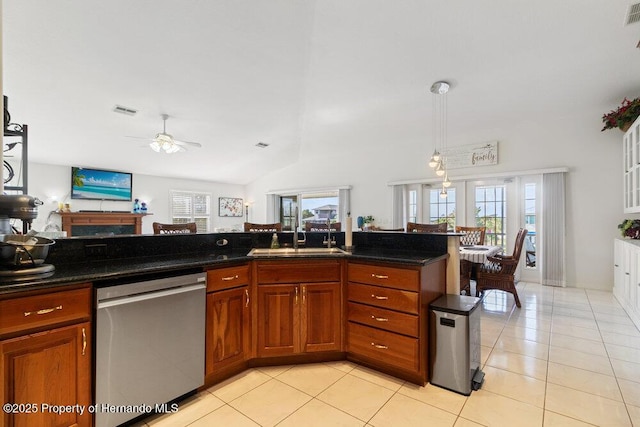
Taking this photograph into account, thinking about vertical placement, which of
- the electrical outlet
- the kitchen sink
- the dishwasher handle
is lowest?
the dishwasher handle

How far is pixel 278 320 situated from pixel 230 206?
7.68 m

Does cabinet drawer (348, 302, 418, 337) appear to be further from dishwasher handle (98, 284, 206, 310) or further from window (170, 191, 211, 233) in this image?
window (170, 191, 211, 233)

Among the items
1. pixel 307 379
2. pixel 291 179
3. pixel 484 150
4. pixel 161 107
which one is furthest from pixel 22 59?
pixel 484 150

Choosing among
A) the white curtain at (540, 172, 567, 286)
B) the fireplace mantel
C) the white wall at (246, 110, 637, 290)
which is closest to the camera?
the white wall at (246, 110, 637, 290)

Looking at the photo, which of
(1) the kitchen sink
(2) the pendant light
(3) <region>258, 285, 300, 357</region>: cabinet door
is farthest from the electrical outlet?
(2) the pendant light

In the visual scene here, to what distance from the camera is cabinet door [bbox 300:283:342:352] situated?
222cm

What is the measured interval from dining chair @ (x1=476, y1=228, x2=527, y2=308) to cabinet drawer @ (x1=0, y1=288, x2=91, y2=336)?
406cm

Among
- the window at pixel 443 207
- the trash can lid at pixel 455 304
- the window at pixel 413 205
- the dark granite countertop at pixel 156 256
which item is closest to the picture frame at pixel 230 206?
the window at pixel 413 205

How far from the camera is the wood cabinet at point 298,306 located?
85.5 inches

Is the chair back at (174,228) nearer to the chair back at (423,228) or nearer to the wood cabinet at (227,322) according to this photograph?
the wood cabinet at (227,322)

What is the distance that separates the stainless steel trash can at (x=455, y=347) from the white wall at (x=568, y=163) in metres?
4.21

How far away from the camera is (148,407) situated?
1639 mm

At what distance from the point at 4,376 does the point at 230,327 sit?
1092mm

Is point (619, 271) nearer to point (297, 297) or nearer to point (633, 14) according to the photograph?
point (633, 14)
